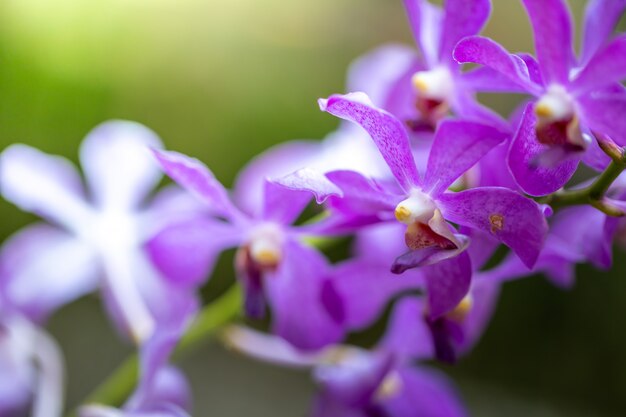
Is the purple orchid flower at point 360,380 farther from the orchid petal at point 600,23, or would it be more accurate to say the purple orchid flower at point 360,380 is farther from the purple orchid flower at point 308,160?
the orchid petal at point 600,23

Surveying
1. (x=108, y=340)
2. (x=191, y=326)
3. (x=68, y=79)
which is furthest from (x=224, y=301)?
(x=108, y=340)

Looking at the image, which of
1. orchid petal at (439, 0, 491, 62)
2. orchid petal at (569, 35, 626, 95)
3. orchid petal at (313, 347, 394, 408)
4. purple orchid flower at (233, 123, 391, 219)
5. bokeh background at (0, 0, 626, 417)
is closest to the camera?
orchid petal at (569, 35, 626, 95)

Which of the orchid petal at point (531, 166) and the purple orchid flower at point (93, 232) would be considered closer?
the orchid petal at point (531, 166)

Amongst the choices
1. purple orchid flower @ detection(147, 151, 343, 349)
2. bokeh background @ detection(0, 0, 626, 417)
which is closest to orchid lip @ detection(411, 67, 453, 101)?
purple orchid flower @ detection(147, 151, 343, 349)

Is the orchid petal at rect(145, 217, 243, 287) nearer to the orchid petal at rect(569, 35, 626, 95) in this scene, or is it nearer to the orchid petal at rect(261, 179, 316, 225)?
the orchid petal at rect(261, 179, 316, 225)

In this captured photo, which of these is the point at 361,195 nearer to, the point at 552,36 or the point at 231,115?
the point at 552,36

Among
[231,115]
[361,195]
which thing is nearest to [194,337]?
[361,195]

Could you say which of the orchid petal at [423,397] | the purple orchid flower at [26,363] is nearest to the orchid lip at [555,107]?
the orchid petal at [423,397]
